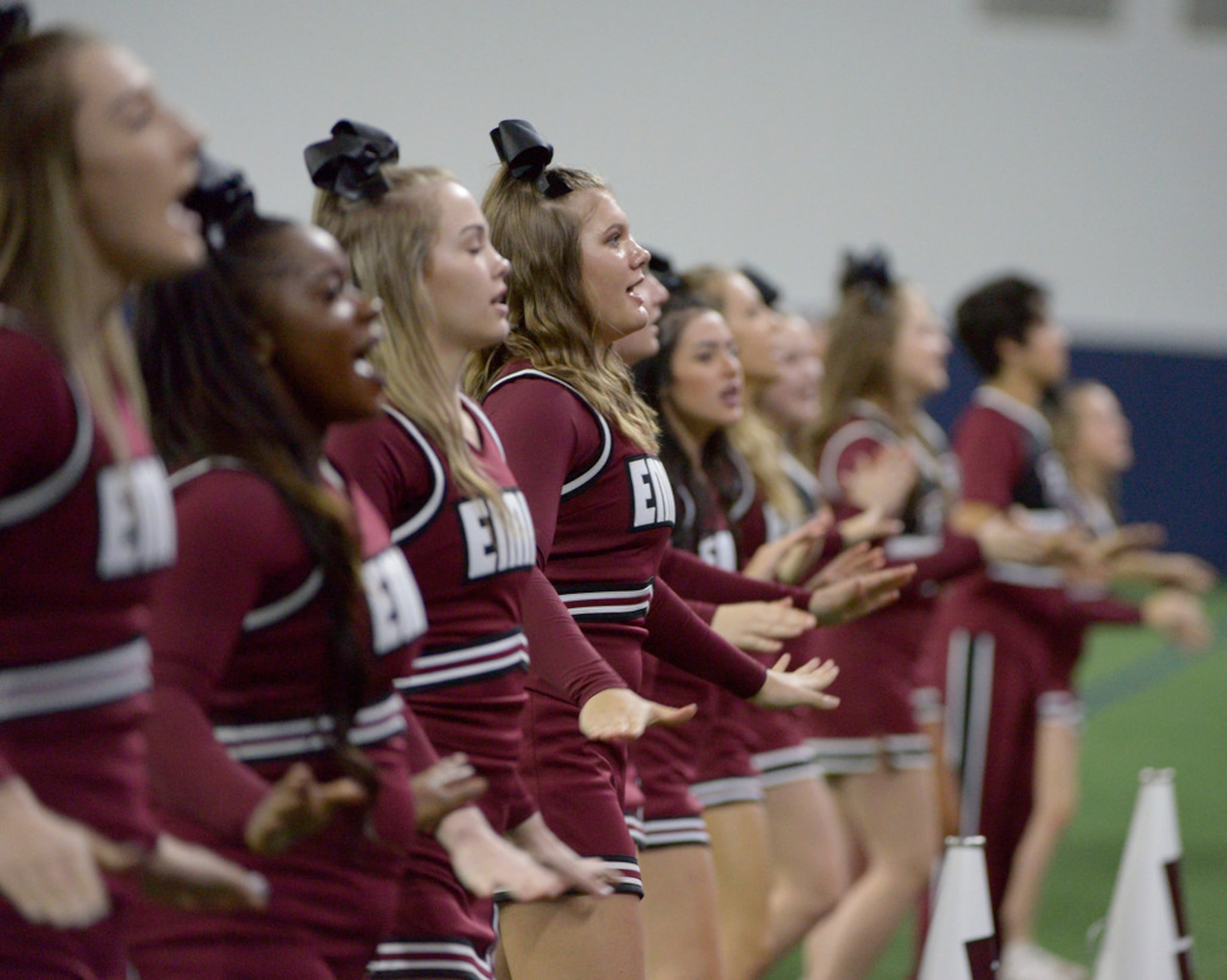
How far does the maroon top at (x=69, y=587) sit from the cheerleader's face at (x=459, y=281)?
0.78 meters

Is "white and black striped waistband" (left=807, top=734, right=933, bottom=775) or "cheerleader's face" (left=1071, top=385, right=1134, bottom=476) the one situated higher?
"cheerleader's face" (left=1071, top=385, right=1134, bottom=476)

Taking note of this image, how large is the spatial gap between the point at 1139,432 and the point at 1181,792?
29.4ft

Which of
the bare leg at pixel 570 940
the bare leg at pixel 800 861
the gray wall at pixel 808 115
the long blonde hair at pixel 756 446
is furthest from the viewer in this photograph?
the gray wall at pixel 808 115

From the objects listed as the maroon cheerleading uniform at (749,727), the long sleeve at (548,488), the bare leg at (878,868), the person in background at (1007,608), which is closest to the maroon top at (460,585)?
the long sleeve at (548,488)

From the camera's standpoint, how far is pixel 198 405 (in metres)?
1.95

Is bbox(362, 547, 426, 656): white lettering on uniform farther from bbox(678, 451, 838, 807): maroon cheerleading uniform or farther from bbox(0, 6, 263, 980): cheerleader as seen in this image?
bbox(678, 451, 838, 807): maroon cheerleading uniform

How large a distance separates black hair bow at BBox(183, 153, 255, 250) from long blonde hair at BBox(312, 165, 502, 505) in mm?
420

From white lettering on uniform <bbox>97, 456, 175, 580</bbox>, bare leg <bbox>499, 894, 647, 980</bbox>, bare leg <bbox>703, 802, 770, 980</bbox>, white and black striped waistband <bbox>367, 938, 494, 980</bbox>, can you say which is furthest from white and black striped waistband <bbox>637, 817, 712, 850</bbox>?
white lettering on uniform <bbox>97, 456, 175, 580</bbox>

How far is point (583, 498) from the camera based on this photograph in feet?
9.68

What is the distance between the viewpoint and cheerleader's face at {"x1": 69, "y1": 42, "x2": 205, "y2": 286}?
172 centimetres

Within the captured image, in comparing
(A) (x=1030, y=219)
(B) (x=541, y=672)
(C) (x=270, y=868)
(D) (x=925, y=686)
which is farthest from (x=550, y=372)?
(A) (x=1030, y=219)

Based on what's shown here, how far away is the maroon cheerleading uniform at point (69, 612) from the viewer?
1.67m

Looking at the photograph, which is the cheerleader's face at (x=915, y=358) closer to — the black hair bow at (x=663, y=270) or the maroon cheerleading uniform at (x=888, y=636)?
the maroon cheerleading uniform at (x=888, y=636)

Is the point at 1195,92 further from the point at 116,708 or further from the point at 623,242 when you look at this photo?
the point at 116,708
